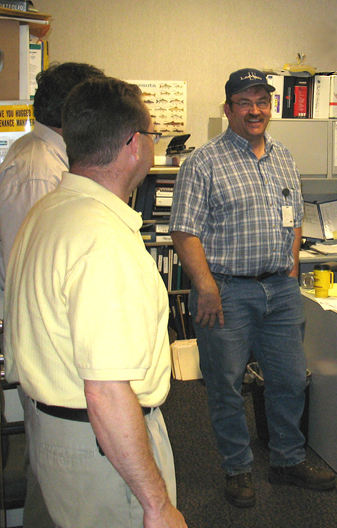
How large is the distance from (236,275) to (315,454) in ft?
3.33

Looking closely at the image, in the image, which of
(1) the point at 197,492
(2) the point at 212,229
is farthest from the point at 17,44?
(1) the point at 197,492

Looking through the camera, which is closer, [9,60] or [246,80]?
[9,60]

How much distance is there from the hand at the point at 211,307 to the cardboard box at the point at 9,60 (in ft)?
3.66

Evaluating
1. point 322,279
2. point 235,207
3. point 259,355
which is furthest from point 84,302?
point 322,279

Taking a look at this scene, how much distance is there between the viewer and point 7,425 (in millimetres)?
1459

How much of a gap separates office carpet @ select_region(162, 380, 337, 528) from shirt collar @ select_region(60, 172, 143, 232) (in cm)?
145

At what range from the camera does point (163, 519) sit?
0.81 meters

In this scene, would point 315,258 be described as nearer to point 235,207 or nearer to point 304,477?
point 235,207

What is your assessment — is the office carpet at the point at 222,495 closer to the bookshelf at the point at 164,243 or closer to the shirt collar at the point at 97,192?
the bookshelf at the point at 164,243

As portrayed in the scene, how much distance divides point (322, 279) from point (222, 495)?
3.53 ft

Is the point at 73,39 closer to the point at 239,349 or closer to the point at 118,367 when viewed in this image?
the point at 239,349

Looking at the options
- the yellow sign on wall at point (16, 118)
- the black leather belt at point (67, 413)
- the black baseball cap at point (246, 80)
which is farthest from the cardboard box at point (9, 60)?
the black leather belt at point (67, 413)

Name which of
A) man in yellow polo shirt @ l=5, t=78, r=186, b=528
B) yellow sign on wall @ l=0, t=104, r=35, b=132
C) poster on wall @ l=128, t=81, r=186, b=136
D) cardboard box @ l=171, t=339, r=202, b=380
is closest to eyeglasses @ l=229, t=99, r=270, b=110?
yellow sign on wall @ l=0, t=104, r=35, b=132

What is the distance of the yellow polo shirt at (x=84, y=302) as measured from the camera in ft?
2.53
